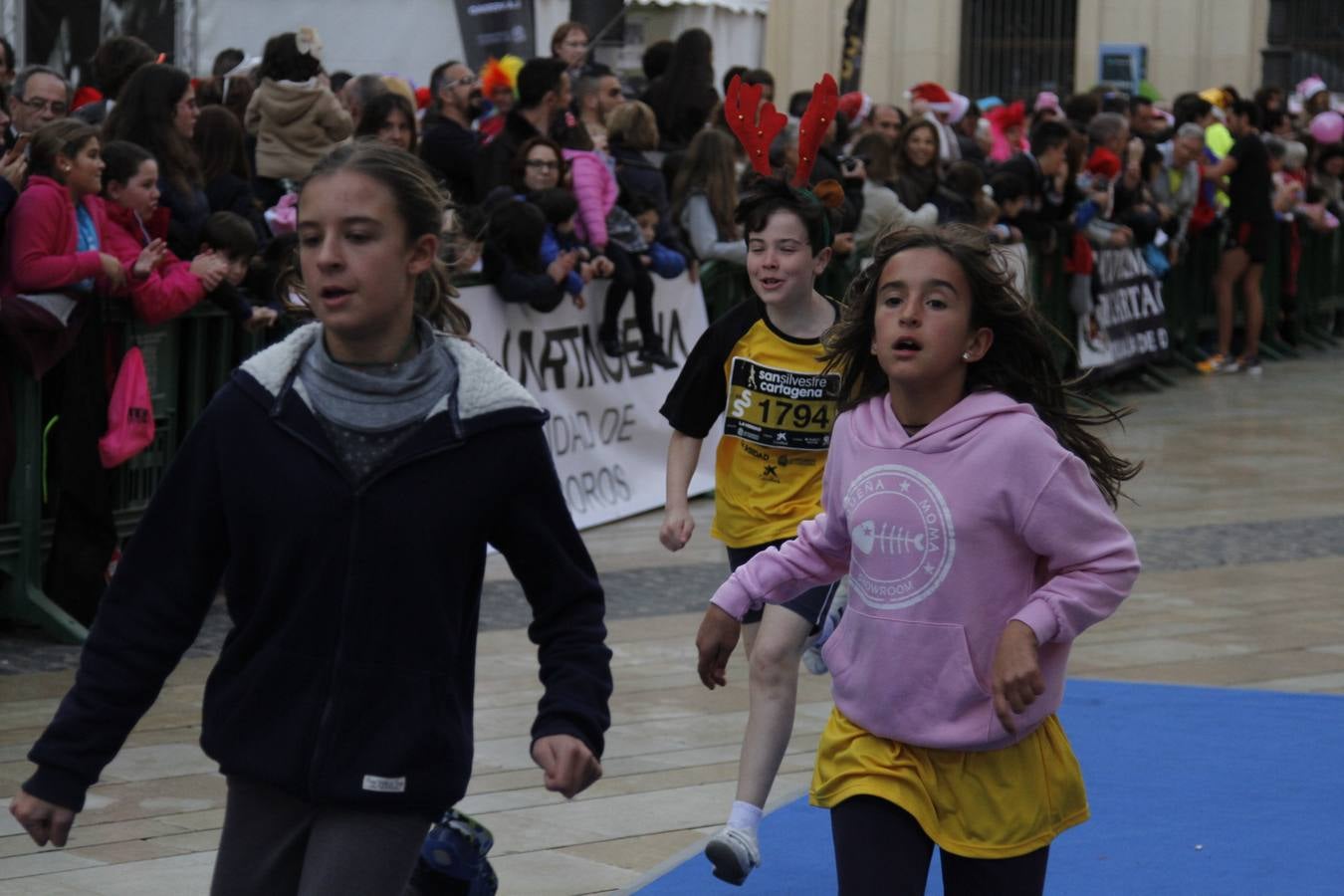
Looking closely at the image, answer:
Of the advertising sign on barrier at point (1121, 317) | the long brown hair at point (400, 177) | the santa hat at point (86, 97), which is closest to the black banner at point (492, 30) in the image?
the santa hat at point (86, 97)

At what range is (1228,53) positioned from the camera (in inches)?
1422

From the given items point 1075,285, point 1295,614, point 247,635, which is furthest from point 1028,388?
point 1075,285

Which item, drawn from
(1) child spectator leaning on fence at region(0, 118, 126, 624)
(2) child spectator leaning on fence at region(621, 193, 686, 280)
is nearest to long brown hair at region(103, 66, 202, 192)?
(1) child spectator leaning on fence at region(0, 118, 126, 624)

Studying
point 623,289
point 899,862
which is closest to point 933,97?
point 623,289

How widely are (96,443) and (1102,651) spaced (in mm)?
3836

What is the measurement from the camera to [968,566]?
3715 mm

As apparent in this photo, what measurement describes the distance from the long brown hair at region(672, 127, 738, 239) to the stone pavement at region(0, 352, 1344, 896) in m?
1.65

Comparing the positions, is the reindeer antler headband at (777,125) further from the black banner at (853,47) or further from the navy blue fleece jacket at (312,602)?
the black banner at (853,47)

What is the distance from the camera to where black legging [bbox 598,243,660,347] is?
11031mm

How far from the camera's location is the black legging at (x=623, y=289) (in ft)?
36.2

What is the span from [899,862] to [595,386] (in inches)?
300

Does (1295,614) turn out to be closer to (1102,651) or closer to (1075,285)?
(1102,651)

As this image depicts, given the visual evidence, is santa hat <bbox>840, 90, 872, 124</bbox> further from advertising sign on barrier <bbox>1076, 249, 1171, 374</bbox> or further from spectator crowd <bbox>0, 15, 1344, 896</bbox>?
advertising sign on barrier <bbox>1076, 249, 1171, 374</bbox>

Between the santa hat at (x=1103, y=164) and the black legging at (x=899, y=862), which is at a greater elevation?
the santa hat at (x=1103, y=164)
